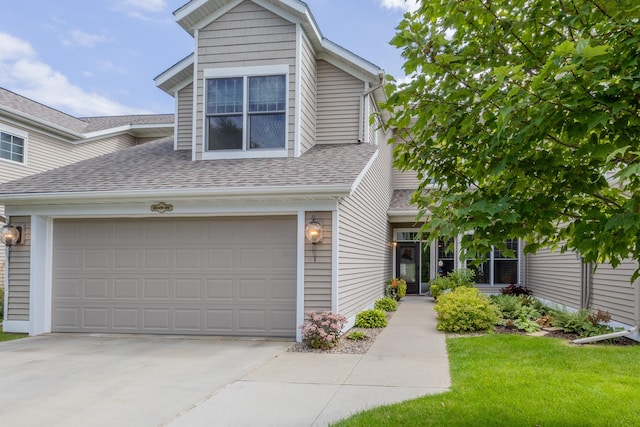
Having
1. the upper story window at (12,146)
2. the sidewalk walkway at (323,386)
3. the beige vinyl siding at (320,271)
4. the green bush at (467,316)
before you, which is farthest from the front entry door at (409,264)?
the upper story window at (12,146)

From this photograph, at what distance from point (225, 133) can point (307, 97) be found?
79.4 inches

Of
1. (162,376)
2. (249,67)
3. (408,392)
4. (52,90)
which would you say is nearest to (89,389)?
(162,376)

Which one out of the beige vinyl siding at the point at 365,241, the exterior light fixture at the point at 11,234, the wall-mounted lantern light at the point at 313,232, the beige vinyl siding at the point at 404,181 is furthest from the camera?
the beige vinyl siding at the point at 404,181

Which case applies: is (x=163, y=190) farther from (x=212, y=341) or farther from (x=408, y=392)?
(x=408, y=392)

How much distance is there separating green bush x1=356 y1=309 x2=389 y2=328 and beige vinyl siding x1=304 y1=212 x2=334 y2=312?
1.92 meters

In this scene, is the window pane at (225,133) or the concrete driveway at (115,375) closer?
the concrete driveway at (115,375)

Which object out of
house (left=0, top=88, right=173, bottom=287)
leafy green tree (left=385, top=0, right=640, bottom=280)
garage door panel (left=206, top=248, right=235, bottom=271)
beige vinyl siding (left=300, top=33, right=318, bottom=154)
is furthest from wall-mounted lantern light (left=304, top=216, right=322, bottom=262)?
house (left=0, top=88, right=173, bottom=287)

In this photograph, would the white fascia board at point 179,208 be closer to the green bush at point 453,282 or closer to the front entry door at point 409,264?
the green bush at point 453,282

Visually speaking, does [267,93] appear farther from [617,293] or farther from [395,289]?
[395,289]

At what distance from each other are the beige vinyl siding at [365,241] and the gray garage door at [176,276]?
104 centimetres

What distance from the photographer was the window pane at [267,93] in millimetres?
10156

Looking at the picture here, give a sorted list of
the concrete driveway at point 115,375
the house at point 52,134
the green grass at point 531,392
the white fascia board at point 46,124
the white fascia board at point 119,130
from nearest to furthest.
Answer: the green grass at point 531,392
the concrete driveway at point 115,375
the white fascia board at point 46,124
the house at point 52,134
the white fascia board at point 119,130

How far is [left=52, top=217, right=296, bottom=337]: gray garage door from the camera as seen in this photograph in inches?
350

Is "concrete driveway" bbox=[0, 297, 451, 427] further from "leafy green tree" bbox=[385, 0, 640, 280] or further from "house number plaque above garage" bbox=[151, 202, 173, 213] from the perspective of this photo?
"leafy green tree" bbox=[385, 0, 640, 280]
